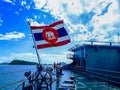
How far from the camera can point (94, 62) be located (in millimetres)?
37969

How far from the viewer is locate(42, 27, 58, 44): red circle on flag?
1063 cm

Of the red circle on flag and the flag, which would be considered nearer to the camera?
the flag

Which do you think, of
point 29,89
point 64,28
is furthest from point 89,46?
point 29,89

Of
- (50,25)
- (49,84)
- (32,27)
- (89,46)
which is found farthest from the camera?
(89,46)

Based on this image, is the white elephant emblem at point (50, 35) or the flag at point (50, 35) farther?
the white elephant emblem at point (50, 35)

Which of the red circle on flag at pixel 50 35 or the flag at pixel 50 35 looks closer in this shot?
the flag at pixel 50 35

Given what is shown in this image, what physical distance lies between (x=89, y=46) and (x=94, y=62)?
2.78 meters

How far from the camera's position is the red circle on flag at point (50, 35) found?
34.9ft

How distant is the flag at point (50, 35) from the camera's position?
1037cm

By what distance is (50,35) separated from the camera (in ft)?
35.8

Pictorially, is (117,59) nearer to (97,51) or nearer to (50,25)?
(97,51)

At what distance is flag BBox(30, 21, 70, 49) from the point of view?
34.0 feet

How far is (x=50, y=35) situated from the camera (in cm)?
1091

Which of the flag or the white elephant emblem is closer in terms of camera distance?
the flag
